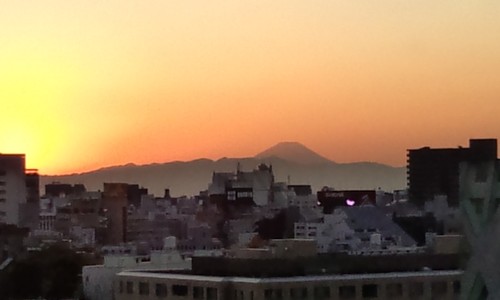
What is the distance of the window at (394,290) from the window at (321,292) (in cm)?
136

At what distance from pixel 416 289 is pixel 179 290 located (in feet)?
14.8

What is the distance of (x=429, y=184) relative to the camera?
111 m

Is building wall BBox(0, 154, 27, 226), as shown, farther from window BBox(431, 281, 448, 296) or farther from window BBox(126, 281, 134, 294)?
window BBox(431, 281, 448, 296)

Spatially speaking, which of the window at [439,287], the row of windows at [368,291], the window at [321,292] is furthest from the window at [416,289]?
the window at [321,292]

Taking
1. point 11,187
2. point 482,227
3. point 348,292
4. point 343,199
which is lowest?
point 348,292

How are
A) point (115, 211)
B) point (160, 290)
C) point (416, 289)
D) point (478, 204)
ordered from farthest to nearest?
point (115, 211)
point (160, 290)
point (416, 289)
point (478, 204)

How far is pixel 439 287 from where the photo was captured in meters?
25.0

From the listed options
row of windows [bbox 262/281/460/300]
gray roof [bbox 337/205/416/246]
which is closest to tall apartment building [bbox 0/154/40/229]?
gray roof [bbox 337/205/416/246]

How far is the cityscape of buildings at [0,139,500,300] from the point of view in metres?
7.62

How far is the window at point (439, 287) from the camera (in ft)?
82.1

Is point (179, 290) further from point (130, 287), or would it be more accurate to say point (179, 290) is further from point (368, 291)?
point (368, 291)

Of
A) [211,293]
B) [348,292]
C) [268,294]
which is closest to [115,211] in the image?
[211,293]

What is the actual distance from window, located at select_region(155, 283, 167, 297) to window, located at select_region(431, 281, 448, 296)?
5172mm

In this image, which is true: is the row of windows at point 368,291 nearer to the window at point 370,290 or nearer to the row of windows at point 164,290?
the window at point 370,290
